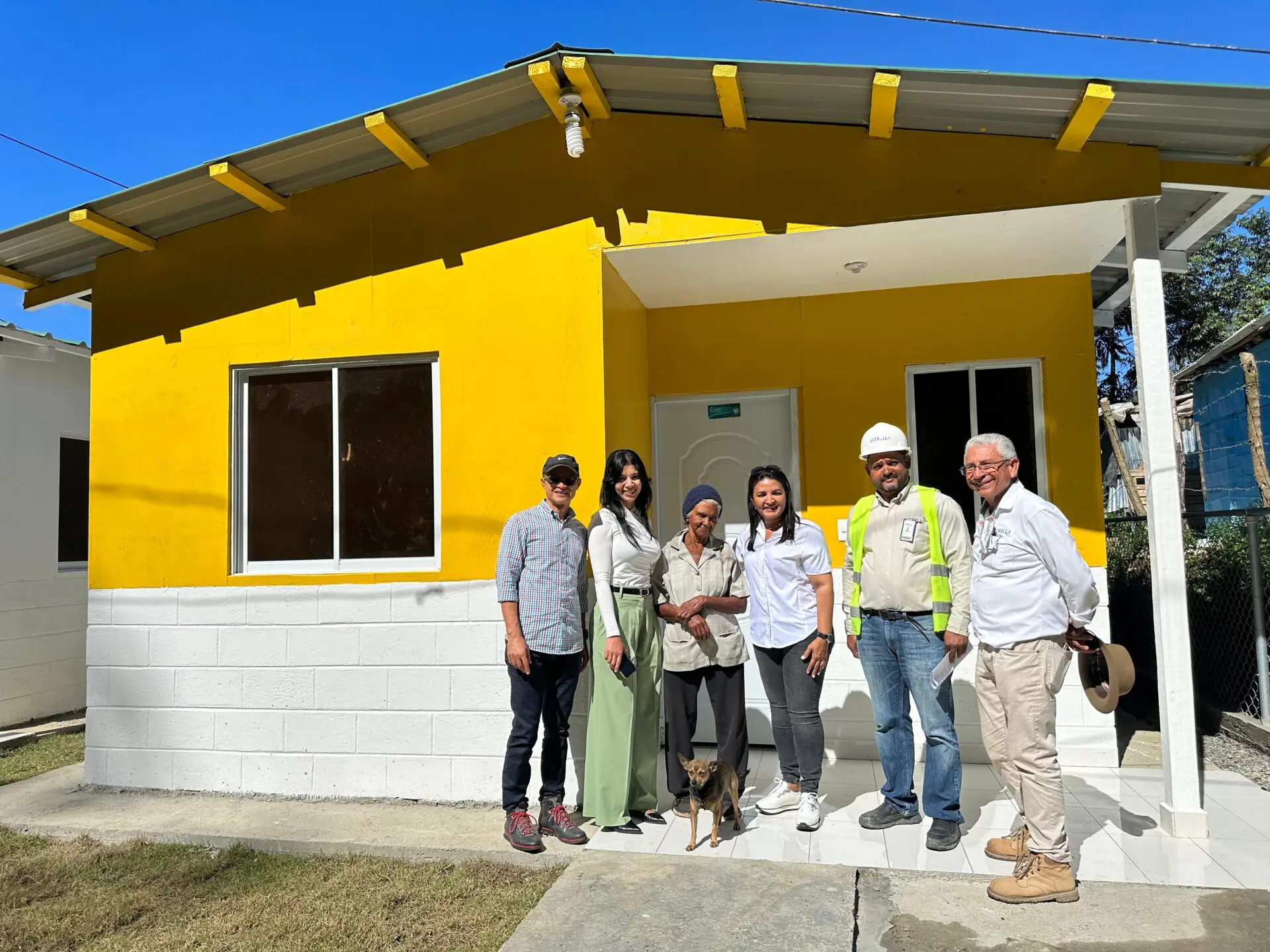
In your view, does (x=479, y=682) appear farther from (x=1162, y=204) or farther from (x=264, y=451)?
(x=1162, y=204)

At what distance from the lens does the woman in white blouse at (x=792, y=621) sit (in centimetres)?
411

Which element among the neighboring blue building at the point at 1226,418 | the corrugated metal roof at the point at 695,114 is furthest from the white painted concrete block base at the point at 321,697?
the neighboring blue building at the point at 1226,418

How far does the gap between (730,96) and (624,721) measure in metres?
3.03

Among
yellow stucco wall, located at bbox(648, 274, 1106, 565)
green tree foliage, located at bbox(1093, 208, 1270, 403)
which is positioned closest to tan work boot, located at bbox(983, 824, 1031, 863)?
yellow stucco wall, located at bbox(648, 274, 1106, 565)

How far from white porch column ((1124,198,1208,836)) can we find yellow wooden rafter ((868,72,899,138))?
1373 millimetres

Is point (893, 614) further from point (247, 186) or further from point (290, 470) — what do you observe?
point (247, 186)

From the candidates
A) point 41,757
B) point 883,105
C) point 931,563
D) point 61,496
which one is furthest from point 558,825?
point 61,496

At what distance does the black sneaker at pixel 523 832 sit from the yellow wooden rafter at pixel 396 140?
136 inches

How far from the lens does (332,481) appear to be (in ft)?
17.0

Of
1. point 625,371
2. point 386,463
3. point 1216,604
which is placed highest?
point 625,371

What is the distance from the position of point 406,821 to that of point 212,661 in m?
1.58

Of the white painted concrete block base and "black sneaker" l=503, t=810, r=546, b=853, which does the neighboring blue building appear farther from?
"black sneaker" l=503, t=810, r=546, b=853

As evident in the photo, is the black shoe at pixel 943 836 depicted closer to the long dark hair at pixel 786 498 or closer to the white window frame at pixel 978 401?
the long dark hair at pixel 786 498

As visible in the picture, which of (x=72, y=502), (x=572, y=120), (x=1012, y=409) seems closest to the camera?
(x=572, y=120)
